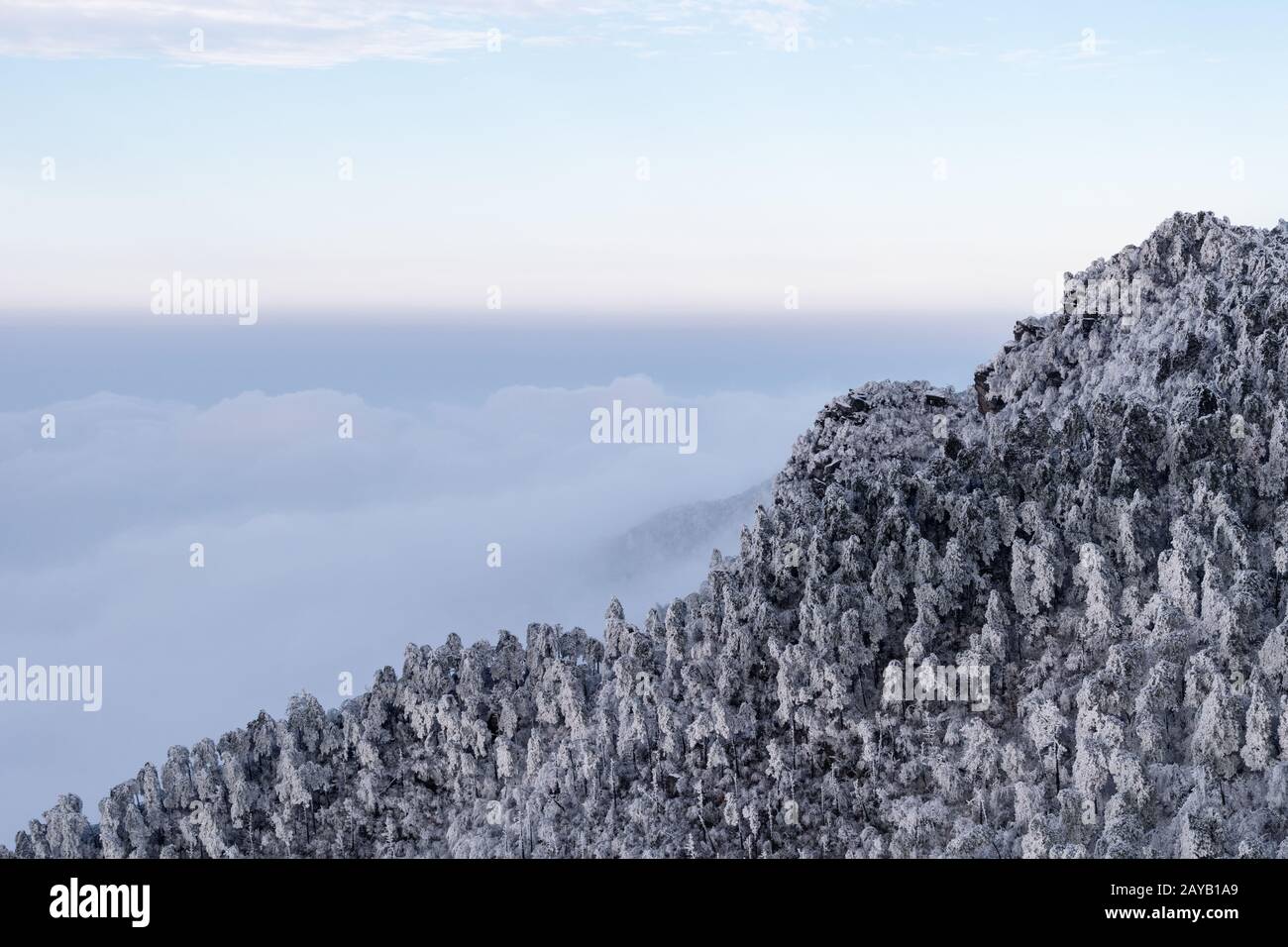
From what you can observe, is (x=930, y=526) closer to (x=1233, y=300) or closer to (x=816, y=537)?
(x=816, y=537)

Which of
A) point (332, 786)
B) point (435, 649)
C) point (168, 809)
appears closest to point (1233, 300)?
point (435, 649)

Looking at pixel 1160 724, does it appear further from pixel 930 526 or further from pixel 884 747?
pixel 930 526

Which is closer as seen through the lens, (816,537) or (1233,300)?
(816,537)

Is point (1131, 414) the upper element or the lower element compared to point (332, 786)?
upper

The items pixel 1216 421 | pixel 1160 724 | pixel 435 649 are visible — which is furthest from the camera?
pixel 435 649

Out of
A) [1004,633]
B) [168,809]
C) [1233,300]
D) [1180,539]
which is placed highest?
[1233,300]

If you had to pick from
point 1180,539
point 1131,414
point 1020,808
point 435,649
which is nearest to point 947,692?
point 1020,808

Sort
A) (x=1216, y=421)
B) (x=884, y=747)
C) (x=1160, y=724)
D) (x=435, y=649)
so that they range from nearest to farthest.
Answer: (x=1160, y=724)
(x=884, y=747)
(x=1216, y=421)
(x=435, y=649)
